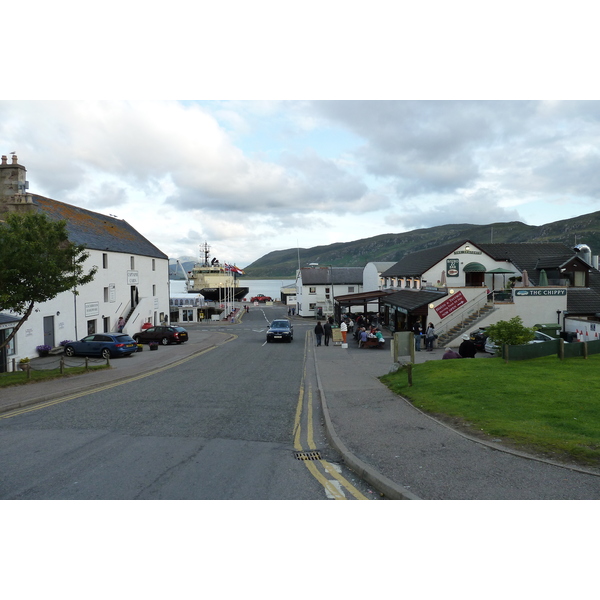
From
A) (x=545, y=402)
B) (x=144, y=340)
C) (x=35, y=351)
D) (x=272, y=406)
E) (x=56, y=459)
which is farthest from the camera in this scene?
(x=144, y=340)

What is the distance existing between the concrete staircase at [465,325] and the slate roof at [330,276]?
37.1 metres

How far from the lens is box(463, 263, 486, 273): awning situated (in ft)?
110

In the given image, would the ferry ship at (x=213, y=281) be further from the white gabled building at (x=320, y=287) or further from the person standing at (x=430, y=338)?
the person standing at (x=430, y=338)

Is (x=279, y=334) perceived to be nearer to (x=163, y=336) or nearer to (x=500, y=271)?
(x=163, y=336)

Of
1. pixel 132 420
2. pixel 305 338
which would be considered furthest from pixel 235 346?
pixel 132 420

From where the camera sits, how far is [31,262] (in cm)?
1519

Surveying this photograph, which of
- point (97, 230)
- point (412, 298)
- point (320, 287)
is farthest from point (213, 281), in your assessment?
point (412, 298)

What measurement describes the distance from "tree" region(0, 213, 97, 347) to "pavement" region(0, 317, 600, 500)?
3.39 meters

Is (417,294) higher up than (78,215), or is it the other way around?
(78,215)

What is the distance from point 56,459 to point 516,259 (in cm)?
3589

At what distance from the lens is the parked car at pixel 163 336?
103ft

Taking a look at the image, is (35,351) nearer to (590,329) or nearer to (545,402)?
(545,402)

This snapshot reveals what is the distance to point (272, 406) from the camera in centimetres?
1203

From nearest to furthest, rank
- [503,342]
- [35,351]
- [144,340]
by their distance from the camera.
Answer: [503,342], [35,351], [144,340]
